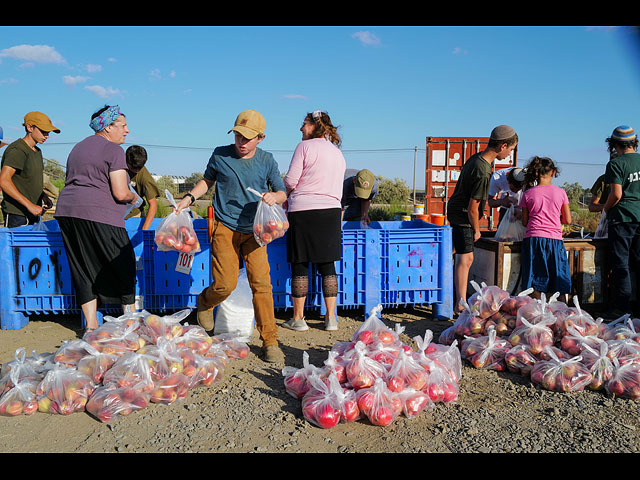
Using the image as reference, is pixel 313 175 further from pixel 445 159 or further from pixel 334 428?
pixel 445 159

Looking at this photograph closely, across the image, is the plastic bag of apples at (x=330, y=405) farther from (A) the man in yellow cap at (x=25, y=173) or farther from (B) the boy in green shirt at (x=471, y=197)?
(A) the man in yellow cap at (x=25, y=173)

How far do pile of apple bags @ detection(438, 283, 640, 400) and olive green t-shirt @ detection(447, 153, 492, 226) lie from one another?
966 mm

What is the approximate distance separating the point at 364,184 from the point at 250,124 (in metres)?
2.35

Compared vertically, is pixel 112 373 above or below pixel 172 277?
below

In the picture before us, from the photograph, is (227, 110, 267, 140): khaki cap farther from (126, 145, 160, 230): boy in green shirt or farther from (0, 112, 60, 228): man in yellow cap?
(0, 112, 60, 228): man in yellow cap

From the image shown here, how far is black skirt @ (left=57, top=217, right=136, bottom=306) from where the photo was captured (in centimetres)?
391

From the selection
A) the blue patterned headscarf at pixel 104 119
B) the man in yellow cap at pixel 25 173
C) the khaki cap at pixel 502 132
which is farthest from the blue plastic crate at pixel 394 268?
the man in yellow cap at pixel 25 173

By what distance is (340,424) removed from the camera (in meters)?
2.94

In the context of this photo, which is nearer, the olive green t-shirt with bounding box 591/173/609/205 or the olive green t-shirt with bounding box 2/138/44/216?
the olive green t-shirt with bounding box 2/138/44/216

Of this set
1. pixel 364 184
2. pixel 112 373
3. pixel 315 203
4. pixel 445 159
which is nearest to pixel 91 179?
pixel 112 373

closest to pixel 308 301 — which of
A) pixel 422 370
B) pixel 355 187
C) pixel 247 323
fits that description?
pixel 247 323

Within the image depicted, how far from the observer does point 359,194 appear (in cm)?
583

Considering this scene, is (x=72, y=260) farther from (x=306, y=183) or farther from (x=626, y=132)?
(x=626, y=132)

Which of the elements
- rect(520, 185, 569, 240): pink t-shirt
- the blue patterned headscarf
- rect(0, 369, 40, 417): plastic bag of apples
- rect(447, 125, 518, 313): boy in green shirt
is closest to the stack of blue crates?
rect(447, 125, 518, 313): boy in green shirt
